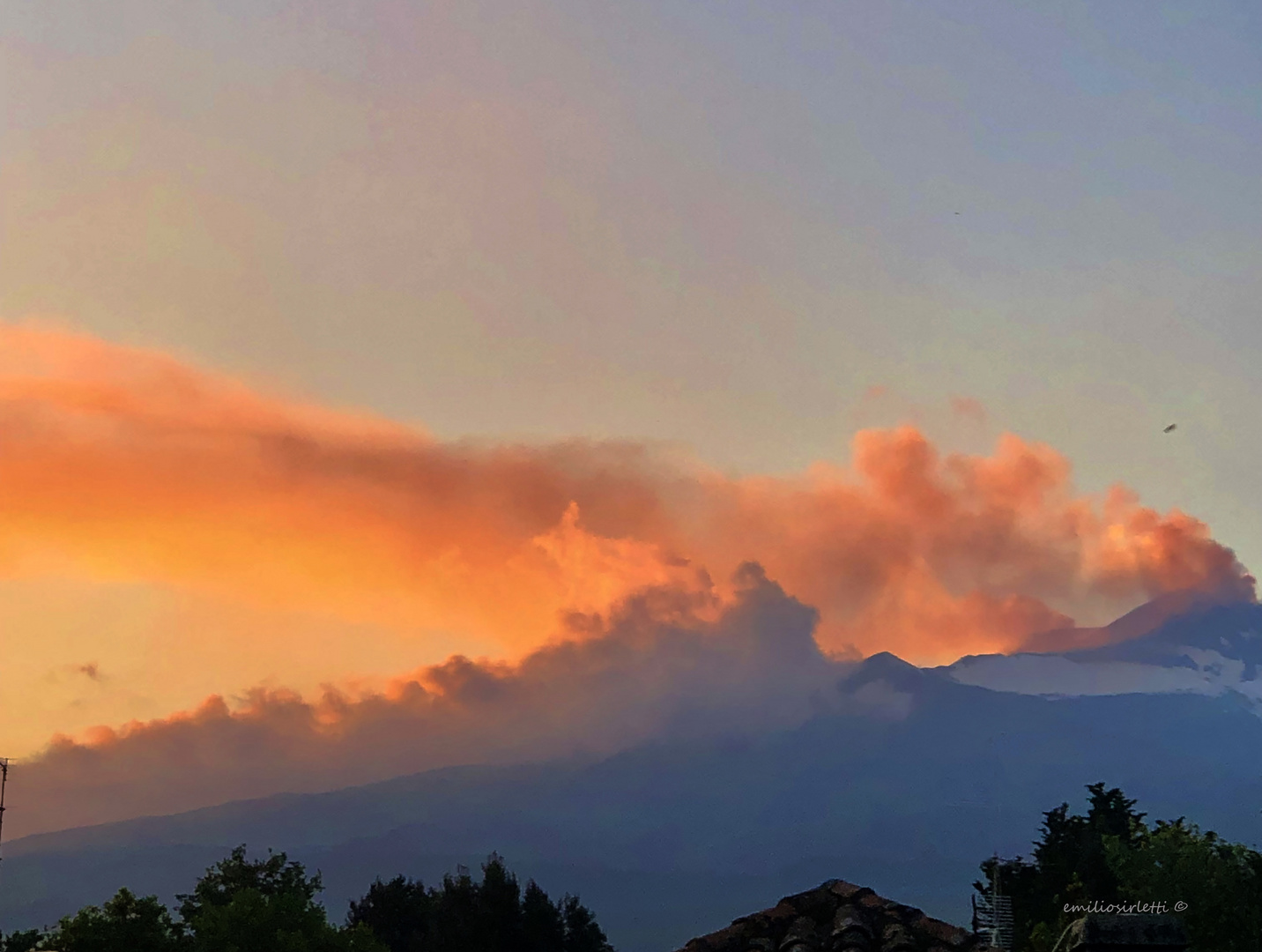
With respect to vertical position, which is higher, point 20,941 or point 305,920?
point 305,920

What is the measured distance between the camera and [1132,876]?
3492 inches

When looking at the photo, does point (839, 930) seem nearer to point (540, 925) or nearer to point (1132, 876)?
point (1132, 876)

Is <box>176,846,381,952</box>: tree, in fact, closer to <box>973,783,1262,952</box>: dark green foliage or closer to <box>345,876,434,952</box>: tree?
<box>973,783,1262,952</box>: dark green foliage

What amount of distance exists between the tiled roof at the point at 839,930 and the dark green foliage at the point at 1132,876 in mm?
31675

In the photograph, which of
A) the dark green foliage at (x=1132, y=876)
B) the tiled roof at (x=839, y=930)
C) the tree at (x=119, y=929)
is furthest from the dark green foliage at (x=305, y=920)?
the tiled roof at (x=839, y=930)

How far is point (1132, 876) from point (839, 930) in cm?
7840

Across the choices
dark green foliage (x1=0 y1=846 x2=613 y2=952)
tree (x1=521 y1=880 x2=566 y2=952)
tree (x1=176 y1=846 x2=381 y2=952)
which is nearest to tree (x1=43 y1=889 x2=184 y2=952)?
dark green foliage (x1=0 y1=846 x2=613 y2=952)

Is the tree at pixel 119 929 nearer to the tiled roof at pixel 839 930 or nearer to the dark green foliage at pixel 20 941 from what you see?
the dark green foliage at pixel 20 941

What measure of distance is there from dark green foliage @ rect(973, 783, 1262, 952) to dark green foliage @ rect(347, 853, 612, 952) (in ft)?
115

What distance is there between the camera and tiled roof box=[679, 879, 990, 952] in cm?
1812

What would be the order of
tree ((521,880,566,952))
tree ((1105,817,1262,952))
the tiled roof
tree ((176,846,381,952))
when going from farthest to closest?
1. tree ((521,880,566,952))
2. tree ((1105,817,1262,952))
3. tree ((176,846,381,952))
4. the tiled roof

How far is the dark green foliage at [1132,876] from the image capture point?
229 feet

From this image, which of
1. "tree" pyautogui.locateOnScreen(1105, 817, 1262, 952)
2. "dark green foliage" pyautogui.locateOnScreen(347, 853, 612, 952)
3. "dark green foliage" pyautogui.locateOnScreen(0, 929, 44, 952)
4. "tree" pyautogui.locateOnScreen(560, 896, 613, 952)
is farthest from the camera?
"tree" pyautogui.locateOnScreen(560, 896, 613, 952)

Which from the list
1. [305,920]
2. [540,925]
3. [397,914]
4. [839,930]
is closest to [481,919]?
[540,925]
